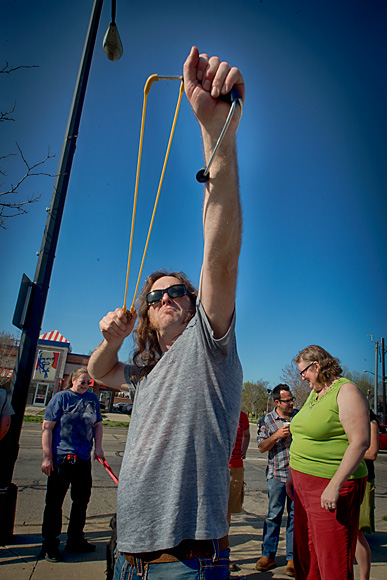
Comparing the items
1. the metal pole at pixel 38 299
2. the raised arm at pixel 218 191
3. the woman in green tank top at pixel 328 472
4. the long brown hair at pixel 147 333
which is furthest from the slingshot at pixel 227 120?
the metal pole at pixel 38 299

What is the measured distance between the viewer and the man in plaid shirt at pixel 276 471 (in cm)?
398

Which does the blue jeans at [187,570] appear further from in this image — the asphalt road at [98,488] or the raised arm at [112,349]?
the asphalt road at [98,488]

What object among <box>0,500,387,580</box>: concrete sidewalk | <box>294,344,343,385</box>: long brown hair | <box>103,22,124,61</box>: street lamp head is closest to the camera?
<box>294,344,343,385</box>: long brown hair

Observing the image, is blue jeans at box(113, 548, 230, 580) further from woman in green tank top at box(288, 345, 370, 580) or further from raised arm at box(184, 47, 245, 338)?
woman in green tank top at box(288, 345, 370, 580)

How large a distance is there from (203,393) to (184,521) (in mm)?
422

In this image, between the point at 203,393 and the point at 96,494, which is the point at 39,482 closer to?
the point at 96,494

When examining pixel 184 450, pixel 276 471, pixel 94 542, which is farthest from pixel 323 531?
pixel 94 542

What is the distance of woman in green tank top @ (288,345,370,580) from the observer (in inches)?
94.5

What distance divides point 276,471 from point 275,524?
563mm

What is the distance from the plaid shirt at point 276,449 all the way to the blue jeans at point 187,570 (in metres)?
3.51

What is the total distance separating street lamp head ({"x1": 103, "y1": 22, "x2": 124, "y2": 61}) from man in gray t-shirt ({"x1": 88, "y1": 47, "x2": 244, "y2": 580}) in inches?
173

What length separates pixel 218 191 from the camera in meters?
1.25

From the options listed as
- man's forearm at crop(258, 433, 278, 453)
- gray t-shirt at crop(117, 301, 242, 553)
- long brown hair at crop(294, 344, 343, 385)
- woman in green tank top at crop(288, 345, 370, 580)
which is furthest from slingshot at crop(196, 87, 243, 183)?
man's forearm at crop(258, 433, 278, 453)

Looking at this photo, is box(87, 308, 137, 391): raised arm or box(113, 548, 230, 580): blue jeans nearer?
box(113, 548, 230, 580): blue jeans
